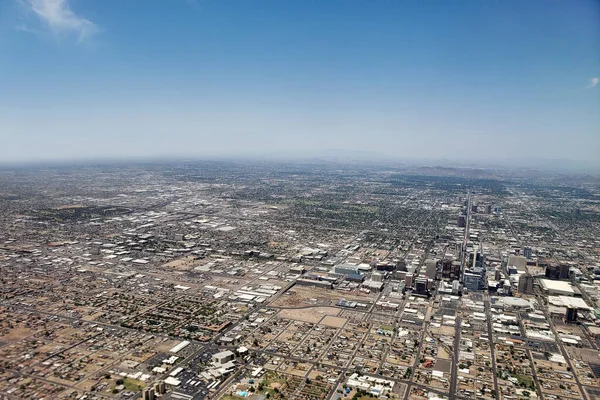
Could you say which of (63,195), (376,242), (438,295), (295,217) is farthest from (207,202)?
(438,295)

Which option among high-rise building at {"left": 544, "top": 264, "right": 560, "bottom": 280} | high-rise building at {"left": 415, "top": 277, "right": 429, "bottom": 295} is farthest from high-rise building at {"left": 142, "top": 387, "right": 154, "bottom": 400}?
high-rise building at {"left": 544, "top": 264, "right": 560, "bottom": 280}

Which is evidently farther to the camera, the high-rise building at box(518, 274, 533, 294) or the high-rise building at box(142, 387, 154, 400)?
the high-rise building at box(518, 274, 533, 294)

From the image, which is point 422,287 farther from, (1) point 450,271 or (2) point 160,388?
(2) point 160,388

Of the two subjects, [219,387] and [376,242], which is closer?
[219,387]

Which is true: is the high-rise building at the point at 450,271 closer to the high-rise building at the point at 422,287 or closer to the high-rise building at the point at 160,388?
the high-rise building at the point at 422,287

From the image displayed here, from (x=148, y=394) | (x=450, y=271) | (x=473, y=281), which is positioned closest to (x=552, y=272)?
(x=473, y=281)

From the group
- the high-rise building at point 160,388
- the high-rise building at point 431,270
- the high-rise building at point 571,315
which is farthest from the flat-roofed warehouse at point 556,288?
the high-rise building at point 160,388

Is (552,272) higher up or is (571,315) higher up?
(571,315)

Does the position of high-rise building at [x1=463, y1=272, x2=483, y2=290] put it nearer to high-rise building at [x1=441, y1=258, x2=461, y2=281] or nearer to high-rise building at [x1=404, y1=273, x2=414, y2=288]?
high-rise building at [x1=441, y1=258, x2=461, y2=281]

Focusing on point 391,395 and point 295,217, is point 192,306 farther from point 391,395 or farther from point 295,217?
point 295,217

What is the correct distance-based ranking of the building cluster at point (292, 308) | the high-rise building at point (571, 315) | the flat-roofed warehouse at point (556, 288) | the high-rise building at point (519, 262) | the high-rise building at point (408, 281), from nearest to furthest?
the building cluster at point (292, 308) → the high-rise building at point (571, 315) → the high-rise building at point (408, 281) → the flat-roofed warehouse at point (556, 288) → the high-rise building at point (519, 262)

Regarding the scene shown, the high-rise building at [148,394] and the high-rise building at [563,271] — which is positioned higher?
the high-rise building at [148,394]
